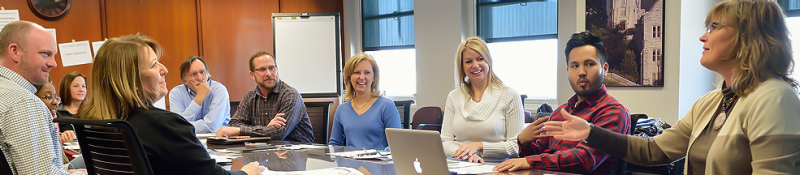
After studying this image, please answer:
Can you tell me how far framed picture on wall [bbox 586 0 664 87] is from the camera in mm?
4383

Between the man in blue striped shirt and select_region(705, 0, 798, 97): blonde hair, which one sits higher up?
select_region(705, 0, 798, 97): blonde hair

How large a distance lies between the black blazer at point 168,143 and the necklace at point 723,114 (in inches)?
55.6

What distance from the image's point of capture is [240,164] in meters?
2.06

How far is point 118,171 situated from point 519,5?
5.26m

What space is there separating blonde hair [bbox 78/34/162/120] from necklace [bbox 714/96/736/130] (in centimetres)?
159

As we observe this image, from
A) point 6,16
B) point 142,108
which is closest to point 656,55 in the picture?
point 142,108

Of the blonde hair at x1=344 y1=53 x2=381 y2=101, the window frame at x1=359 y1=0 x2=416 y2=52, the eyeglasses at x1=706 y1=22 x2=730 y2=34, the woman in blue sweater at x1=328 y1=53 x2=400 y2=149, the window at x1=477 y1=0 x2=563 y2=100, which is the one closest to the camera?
the eyeglasses at x1=706 y1=22 x2=730 y2=34

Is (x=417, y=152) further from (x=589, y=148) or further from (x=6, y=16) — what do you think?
(x=6, y=16)

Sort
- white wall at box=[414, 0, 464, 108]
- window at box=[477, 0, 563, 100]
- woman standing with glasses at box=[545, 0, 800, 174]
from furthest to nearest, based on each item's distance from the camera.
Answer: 1. white wall at box=[414, 0, 464, 108]
2. window at box=[477, 0, 563, 100]
3. woman standing with glasses at box=[545, 0, 800, 174]

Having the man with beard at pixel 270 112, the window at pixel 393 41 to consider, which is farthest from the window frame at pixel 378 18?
the man with beard at pixel 270 112

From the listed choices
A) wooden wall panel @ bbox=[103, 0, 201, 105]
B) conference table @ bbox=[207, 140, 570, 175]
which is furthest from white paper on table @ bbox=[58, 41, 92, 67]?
conference table @ bbox=[207, 140, 570, 175]

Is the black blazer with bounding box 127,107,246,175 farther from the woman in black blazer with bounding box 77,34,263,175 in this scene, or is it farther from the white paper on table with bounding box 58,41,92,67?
the white paper on table with bounding box 58,41,92,67

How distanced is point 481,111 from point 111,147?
1499 mm

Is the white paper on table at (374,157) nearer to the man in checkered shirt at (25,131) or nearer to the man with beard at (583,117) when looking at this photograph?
the man with beard at (583,117)
